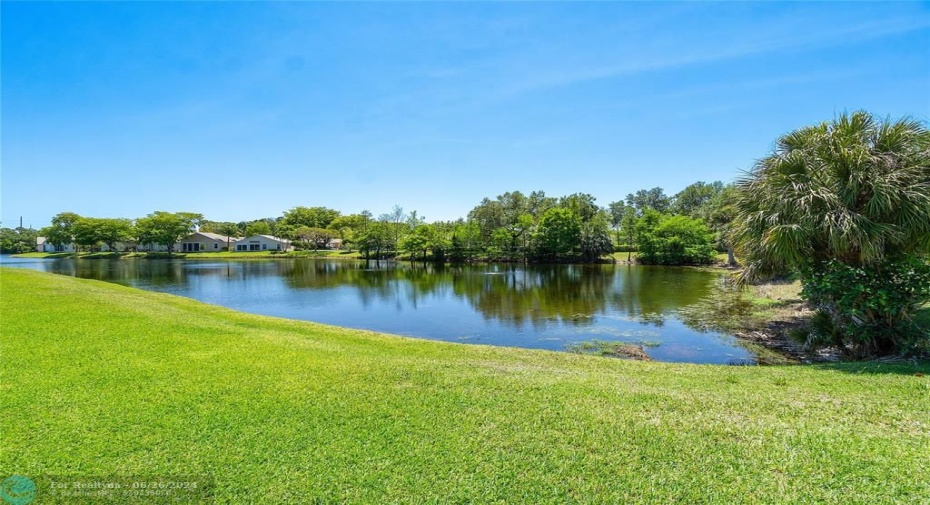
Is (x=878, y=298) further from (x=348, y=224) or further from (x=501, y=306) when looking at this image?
(x=348, y=224)

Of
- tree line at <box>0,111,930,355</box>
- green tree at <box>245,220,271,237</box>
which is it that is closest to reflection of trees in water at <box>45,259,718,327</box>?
tree line at <box>0,111,930,355</box>

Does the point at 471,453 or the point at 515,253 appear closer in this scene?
the point at 471,453

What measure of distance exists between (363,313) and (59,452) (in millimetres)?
18830

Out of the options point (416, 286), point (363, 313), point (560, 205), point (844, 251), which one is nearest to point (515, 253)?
point (560, 205)

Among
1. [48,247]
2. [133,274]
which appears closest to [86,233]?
[48,247]

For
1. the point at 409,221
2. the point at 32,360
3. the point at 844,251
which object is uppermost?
the point at 409,221

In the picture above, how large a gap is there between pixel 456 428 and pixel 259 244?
105 metres

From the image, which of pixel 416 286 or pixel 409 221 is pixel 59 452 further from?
pixel 409 221

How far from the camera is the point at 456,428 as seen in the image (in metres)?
5.49

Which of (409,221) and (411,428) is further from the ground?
(409,221)

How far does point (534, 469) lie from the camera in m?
4.60

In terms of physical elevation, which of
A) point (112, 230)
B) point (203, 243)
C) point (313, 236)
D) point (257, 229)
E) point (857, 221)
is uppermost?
point (257, 229)

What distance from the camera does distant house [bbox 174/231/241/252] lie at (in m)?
98.5

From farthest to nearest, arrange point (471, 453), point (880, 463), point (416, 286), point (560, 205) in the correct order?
point (560, 205)
point (416, 286)
point (471, 453)
point (880, 463)
